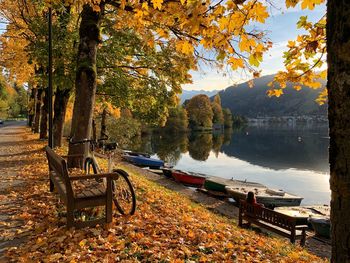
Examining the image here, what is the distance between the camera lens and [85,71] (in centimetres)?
1077

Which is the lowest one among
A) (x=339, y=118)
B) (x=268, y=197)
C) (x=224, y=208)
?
(x=224, y=208)

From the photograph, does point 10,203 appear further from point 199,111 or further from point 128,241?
point 199,111

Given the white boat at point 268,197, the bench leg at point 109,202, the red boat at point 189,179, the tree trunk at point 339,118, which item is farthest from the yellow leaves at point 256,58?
the red boat at point 189,179

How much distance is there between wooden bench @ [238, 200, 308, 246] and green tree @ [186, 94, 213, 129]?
331ft

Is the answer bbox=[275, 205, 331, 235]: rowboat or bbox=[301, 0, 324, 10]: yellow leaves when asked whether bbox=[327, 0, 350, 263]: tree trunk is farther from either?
bbox=[275, 205, 331, 235]: rowboat

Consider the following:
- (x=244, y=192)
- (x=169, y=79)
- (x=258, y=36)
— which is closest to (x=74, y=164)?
(x=169, y=79)

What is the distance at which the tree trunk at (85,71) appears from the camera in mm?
10781

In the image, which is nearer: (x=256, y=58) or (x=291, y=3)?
(x=291, y=3)

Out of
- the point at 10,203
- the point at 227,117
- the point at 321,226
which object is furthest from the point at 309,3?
the point at 227,117

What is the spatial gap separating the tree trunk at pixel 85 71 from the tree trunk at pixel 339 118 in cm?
941

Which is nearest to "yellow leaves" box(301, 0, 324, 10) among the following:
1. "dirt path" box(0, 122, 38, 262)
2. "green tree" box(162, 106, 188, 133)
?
"dirt path" box(0, 122, 38, 262)

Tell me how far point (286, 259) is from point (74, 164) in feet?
26.3

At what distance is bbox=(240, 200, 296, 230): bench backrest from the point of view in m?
12.0

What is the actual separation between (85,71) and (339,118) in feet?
31.6
